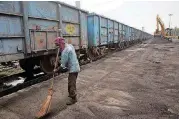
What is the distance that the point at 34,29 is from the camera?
6.01 m

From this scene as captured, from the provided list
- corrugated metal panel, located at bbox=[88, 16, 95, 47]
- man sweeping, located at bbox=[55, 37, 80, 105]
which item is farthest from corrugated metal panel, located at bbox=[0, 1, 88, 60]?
corrugated metal panel, located at bbox=[88, 16, 95, 47]

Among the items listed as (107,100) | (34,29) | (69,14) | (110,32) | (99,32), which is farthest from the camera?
(110,32)

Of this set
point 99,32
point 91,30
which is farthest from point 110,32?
point 91,30

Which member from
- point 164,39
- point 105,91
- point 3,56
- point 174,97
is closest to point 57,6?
point 3,56

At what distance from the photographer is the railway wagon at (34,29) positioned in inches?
198

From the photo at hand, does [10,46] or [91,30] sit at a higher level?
[91,30]

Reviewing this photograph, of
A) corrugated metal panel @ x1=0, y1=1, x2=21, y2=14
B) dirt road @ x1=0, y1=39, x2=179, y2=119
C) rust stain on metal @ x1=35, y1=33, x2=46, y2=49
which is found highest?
corrugated metal panel @ x1=0, y1=1, x2=21, y2=14

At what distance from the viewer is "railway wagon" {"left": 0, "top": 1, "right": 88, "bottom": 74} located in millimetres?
5039

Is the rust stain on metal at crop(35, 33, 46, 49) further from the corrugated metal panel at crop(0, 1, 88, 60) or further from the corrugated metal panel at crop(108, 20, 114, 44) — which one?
the corrugated metal panel at crop(108, 20, 114, 44)

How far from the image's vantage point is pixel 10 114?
412cm

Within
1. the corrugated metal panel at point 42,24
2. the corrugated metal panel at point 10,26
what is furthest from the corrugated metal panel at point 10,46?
the corrugated metal panel at point 42,24

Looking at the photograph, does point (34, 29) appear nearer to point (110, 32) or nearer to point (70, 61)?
point (70, 61)

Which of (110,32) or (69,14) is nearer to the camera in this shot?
(69,14)

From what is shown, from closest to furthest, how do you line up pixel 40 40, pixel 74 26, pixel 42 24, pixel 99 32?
pixel 40 40 → pixel 42 24 → pixel 74 26 → pixel 99 32
